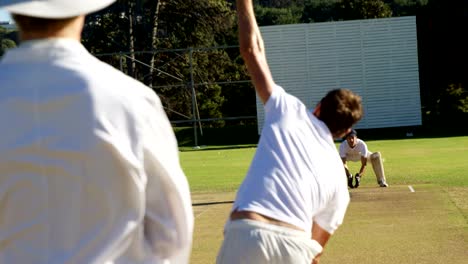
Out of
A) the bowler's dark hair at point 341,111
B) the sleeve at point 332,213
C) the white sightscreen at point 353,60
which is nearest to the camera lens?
the sleeve at point 332,213

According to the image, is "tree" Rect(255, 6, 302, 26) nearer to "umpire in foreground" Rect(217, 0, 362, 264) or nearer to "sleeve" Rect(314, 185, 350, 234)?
"umpire in foreground" Rect(217, 0, 362, 264)

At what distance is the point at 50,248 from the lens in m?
2.77

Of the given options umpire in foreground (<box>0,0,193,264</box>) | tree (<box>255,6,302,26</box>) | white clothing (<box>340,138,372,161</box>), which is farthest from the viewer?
tree (<box>255,6,302,26</box>)

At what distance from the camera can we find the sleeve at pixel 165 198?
2.79m

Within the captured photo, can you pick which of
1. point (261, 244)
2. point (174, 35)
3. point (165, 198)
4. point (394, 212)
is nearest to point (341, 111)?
point (261, 244)

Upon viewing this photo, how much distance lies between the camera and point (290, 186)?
4.92m

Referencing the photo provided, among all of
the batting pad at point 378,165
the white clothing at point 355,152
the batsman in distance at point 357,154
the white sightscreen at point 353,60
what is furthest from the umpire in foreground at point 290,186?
the white sightscreen at point 353,60

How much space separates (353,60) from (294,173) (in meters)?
39.4

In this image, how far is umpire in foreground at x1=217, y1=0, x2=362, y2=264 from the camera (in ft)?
15.9

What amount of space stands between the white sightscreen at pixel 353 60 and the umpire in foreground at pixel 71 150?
40794mm

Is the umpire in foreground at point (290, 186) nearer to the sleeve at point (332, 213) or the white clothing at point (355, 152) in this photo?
the sleeve at point (332, 213)

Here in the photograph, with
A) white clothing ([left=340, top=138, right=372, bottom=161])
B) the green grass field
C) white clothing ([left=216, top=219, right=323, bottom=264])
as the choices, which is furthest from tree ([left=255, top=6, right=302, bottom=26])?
white clothing ([left=216, top=219, right=323, bottom=264])

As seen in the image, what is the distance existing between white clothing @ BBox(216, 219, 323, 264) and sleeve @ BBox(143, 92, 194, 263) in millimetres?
1923

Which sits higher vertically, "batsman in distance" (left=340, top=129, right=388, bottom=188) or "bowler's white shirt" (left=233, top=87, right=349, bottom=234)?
"bowler's white shirt" (left=233, top=87, right=349, bottom=234)
